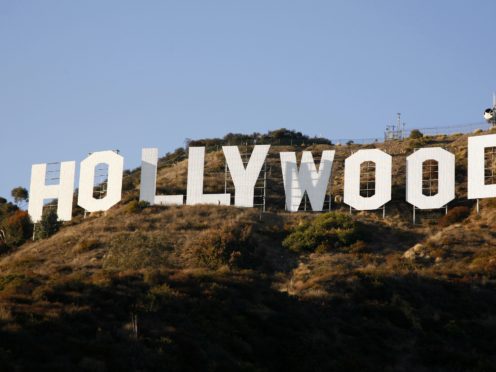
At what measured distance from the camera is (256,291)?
143 feet

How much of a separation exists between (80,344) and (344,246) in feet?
87.3

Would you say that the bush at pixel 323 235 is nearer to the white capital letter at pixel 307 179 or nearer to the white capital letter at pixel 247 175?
the white capital letter at pixel 307 179

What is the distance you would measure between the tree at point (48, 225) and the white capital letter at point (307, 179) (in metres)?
15.8

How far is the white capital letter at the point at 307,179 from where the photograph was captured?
62.8 meters

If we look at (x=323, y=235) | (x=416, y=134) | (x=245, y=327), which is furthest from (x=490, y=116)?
(x=245, y=327)

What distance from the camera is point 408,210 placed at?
64875 millimetres

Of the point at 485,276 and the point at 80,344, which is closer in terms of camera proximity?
the point at 80,344

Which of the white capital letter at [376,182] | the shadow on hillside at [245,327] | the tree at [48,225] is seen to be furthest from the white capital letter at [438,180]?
the tree at [48,225]

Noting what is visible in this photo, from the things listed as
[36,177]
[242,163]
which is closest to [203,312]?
[242,163]

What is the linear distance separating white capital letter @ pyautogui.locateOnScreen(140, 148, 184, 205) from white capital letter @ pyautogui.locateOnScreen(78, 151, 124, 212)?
1682mm

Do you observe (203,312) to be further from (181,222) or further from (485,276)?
(181,222)

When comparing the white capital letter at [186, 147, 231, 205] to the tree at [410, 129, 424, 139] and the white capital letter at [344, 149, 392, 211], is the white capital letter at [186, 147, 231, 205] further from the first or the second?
the tree at [410, 129, 424, 139]

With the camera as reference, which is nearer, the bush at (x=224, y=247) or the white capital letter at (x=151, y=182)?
the bush at (x=224, y=247)

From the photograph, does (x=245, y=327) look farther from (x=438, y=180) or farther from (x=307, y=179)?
(x=438, y=180)
